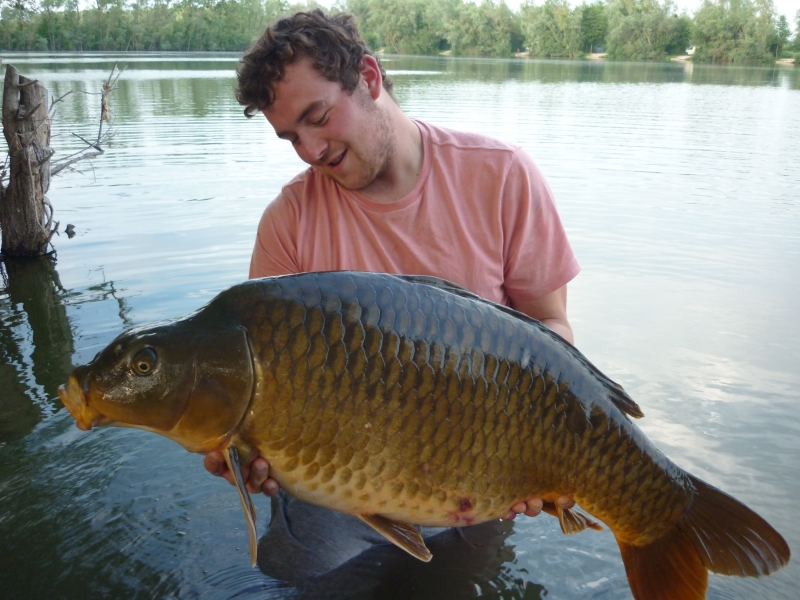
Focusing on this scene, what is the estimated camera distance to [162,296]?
562 cm

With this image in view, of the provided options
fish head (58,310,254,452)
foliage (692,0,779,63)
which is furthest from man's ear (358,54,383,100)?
foliage (692,0,779,63)

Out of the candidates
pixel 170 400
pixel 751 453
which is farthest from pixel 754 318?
pixel 170 400

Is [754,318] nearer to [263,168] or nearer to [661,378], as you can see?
[661,378]

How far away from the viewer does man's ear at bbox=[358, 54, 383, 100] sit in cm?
220

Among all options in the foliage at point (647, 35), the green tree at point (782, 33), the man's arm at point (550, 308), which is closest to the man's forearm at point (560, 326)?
the man's arm at point (550, 308)

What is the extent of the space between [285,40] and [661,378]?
3194mm

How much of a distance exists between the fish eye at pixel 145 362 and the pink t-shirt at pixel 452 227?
0.88 m

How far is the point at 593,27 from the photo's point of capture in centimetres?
7475

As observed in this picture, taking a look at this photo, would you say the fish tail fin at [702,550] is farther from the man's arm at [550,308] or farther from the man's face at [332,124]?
the man's face at [332,124]

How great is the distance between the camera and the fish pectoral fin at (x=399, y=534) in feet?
5.32

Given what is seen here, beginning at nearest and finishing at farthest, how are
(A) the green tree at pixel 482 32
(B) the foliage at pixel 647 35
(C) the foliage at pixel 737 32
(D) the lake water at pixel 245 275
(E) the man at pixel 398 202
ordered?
(E) the man at pixel 398 202 → (D) the lake water at pixel 245 275 → (C) the foliage at pixel 737 32 → (B) the foliage at pixel 647 35 → (A) the green tree at pixel 482 32

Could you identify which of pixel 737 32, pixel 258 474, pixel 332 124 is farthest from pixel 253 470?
pixel 737 32

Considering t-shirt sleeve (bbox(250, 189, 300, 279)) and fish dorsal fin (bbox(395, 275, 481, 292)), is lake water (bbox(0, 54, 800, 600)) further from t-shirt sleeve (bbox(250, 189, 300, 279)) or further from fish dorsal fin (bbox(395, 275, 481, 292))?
fish dorsal fin (bbox(395, 275, 481, 292))

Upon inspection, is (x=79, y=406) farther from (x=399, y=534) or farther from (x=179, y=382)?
(x=399, y=534)
